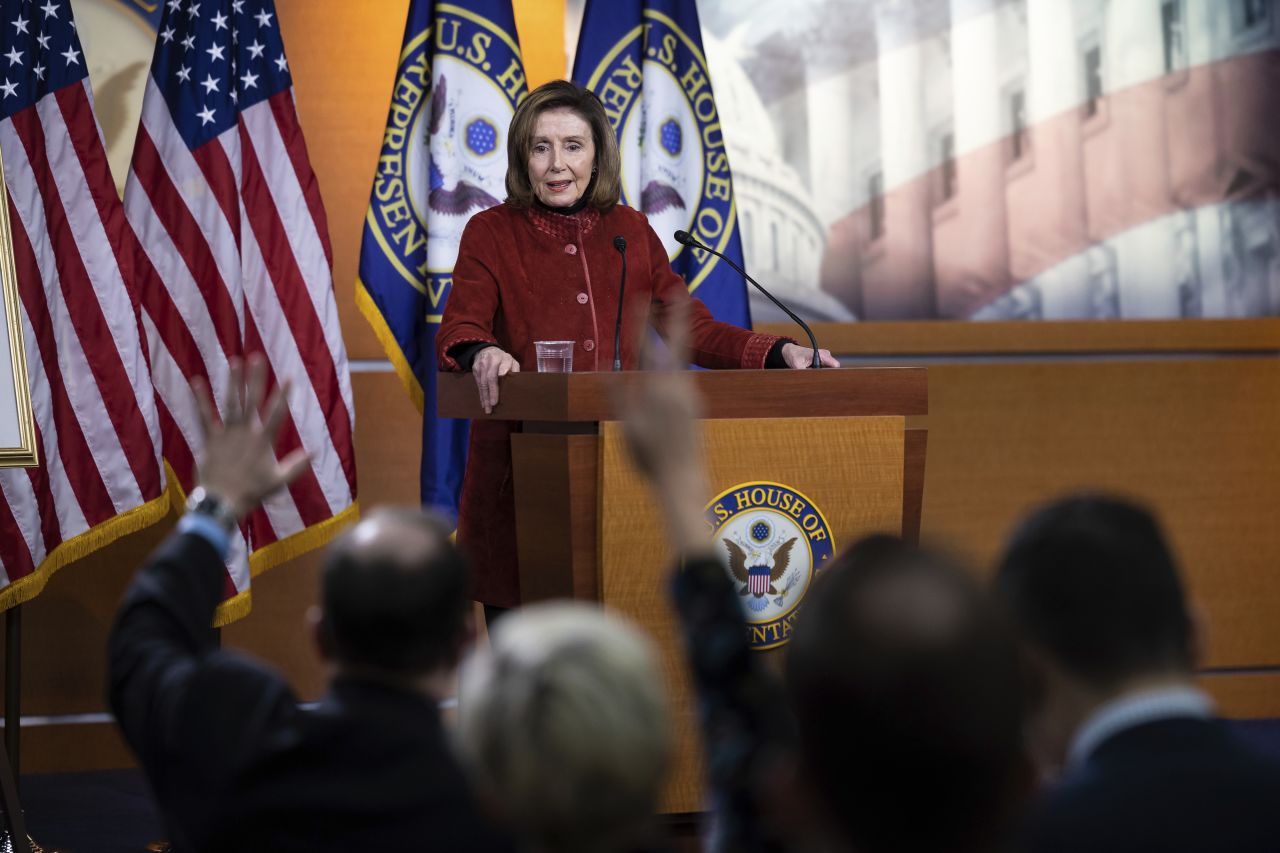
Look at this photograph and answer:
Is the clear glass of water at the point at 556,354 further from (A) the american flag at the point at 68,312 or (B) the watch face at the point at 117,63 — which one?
(B) the watch face at the point at 117,63

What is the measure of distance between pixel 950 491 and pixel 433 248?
203 cm

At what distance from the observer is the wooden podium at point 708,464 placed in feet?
7.53

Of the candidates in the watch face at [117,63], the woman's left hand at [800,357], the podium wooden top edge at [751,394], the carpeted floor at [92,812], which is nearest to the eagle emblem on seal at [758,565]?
the podium wooden top edge at [751,394]

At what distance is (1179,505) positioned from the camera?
495cm

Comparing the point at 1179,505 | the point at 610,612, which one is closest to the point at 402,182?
the point at 610,612

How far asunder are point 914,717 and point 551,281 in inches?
85.2

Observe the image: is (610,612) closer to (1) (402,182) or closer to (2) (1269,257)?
(1) (402,182)

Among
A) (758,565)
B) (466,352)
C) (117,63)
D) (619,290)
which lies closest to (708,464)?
(758,565)

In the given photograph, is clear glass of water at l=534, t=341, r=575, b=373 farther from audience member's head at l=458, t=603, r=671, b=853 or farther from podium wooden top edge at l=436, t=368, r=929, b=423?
audience member's head at l=458, t=603, r=671, b=853

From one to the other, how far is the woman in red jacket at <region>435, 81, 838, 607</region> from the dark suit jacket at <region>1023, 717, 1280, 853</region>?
69.4 inches

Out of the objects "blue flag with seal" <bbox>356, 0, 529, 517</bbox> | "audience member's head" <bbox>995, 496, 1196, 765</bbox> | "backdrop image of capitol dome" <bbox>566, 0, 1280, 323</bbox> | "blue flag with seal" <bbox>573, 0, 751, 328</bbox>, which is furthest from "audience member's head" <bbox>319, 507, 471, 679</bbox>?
"backdrop image of capitol dome" <bbox>566, 0, 1280, 323</bbox>

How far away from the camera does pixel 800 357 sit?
2.70 m

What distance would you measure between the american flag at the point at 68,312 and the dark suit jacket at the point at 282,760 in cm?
246

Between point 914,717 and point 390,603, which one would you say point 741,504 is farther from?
point 914,717
